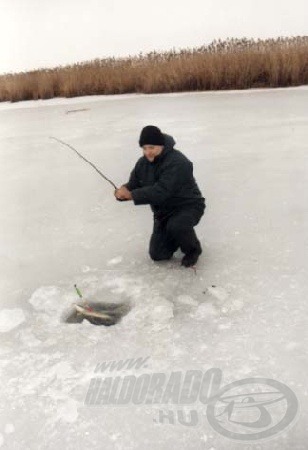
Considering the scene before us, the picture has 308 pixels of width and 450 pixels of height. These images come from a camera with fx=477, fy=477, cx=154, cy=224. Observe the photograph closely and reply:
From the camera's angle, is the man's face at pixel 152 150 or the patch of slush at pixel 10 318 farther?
the man's face at pixel 152 150

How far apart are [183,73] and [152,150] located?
8.02 meters

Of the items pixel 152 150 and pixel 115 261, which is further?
pixel 115 261

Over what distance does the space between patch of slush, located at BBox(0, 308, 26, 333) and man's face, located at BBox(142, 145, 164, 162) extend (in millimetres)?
1059

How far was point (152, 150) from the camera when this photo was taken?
2.54 m

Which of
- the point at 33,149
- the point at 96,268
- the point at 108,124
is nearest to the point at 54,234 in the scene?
the point at 96,268

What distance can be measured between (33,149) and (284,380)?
4.98 metres

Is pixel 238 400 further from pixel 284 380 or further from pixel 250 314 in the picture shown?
pixel 250 314

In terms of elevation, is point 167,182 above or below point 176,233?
above

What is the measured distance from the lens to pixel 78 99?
10797mm

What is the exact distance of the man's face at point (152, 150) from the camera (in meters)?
2.52
